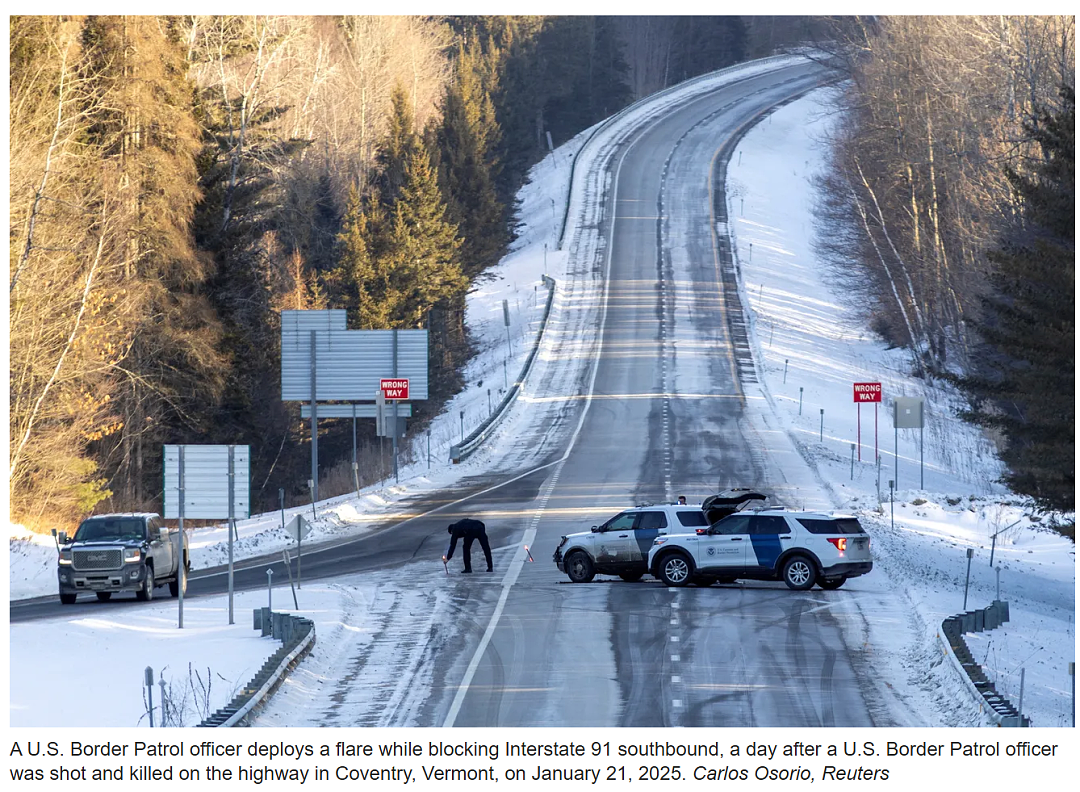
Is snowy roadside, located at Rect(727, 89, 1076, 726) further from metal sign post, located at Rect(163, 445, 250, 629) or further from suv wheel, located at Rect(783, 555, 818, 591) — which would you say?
metal sign post, located at Rect(163, 445, 250, 629)

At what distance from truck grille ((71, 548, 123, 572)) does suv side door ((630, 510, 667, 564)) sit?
1030cm

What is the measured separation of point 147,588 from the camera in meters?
25.5

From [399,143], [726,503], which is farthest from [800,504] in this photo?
[399,143]

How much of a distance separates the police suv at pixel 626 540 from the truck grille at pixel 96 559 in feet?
28.9

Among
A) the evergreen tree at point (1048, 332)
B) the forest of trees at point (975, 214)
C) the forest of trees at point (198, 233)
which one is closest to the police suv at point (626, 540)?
the forest of trees at point (975, 214)

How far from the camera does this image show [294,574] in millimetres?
28203

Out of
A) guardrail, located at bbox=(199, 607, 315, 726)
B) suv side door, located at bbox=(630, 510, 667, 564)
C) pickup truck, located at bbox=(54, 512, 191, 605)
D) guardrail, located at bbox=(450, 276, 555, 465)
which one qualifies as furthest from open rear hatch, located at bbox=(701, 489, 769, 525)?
guardrail, located at bbox=(450, 276, 555, 465)

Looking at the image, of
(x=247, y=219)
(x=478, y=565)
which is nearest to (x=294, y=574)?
(x=478, y=565)

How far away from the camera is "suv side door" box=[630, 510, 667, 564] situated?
2486cm

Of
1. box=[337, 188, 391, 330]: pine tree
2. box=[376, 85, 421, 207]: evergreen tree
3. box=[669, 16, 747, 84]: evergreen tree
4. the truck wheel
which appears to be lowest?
the truck wheel

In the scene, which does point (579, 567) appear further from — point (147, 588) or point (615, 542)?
point (147, 588)

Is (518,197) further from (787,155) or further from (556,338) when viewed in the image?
(556,338)

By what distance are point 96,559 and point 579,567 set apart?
381 inches

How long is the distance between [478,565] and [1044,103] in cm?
2562
